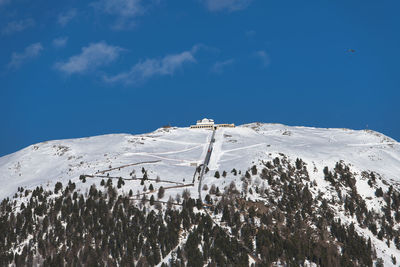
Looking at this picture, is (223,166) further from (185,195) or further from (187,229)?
(187,229)

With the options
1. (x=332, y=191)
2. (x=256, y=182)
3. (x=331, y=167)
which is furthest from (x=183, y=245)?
(x=331, y=167)

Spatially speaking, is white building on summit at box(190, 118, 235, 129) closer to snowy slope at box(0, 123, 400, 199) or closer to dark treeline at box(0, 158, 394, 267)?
snowy slope at box(0, 123, 400, 199)

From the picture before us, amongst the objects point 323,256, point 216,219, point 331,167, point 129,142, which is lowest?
point 323,256

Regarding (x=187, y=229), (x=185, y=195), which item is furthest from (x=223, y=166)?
(x=187, y=229)

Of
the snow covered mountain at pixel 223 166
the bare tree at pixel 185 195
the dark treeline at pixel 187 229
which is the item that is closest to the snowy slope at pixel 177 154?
the snow covered mountain at pixel 223 166

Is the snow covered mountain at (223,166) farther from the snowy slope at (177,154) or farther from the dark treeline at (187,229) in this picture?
the dark treeline at (187,229)

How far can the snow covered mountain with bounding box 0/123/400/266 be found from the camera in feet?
272

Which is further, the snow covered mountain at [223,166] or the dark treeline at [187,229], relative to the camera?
the snow covered mountain at [223,166]

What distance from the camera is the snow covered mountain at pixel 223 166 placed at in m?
82.9

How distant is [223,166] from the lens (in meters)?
97.6

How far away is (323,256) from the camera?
63.1 metres

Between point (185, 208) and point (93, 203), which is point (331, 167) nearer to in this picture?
point (185, 208)

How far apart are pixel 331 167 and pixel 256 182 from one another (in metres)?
24.7

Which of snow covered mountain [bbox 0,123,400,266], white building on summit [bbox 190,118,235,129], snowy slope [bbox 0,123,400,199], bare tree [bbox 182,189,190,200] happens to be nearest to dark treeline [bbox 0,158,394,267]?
bare tree [bbox 182,189,190,200]
